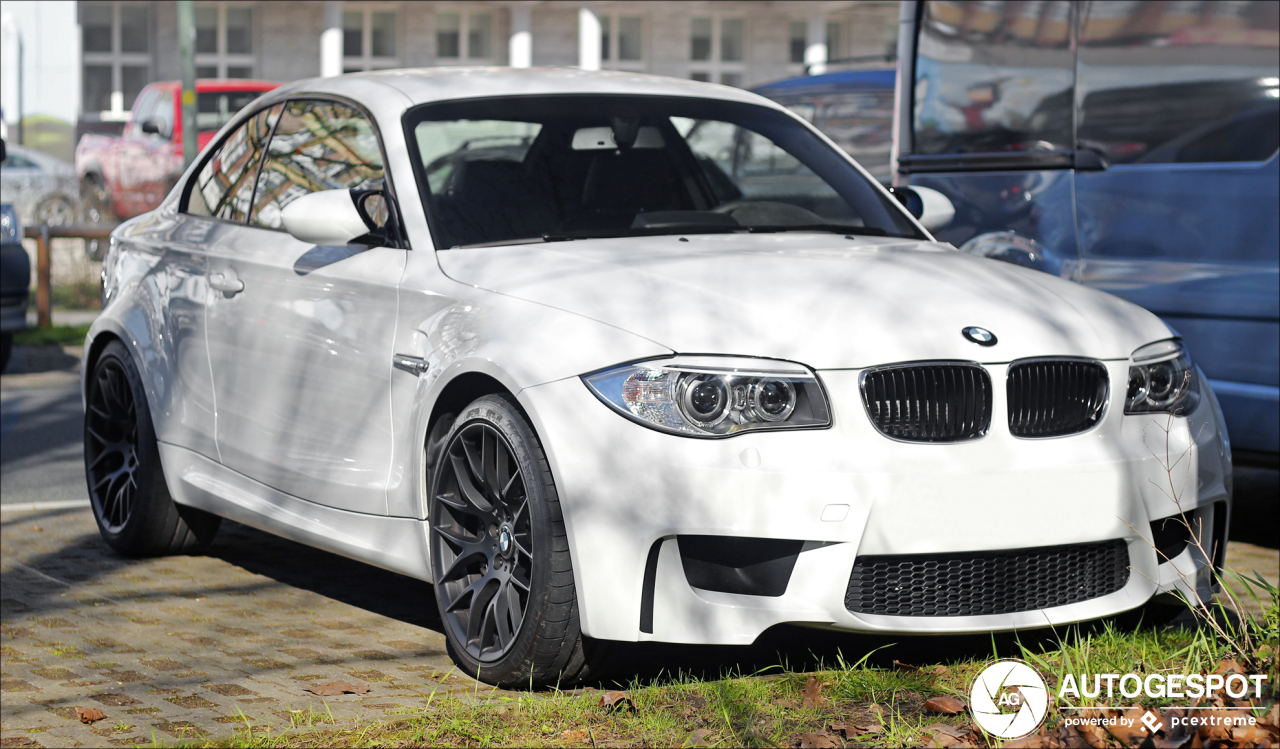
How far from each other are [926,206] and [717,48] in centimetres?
3443

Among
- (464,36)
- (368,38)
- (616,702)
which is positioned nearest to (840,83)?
(616,702)

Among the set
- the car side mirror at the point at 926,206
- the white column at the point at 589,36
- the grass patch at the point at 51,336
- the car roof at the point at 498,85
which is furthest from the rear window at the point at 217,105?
the car side mirror at the point at 926,206

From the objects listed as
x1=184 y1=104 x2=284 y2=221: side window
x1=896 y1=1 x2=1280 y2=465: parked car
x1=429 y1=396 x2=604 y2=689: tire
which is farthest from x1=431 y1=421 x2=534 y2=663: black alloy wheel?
x1=896 y1=1 x2=1280 y2=465: parked car

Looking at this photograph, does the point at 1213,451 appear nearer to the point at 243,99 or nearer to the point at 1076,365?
the point at 1076,365

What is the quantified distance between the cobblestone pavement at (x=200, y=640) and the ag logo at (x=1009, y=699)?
1.29 metres

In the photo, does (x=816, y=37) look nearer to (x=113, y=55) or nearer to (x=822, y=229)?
(x=113, y=55)

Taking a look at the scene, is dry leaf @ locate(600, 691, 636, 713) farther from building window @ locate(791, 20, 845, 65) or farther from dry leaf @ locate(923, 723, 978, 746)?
building window @ locate(791, 20, 845, 65)

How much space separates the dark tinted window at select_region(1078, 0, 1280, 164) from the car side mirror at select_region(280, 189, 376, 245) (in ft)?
10.6

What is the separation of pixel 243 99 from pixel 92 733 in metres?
20.4

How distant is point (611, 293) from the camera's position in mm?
4133

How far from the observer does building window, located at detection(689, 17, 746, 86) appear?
39.3m

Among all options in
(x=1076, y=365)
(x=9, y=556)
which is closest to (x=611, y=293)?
(x=1076, y=365)

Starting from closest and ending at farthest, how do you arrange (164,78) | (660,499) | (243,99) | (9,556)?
(660,499) → (9,556) → (243,99) → (164,78)

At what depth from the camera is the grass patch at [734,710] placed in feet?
12.0
